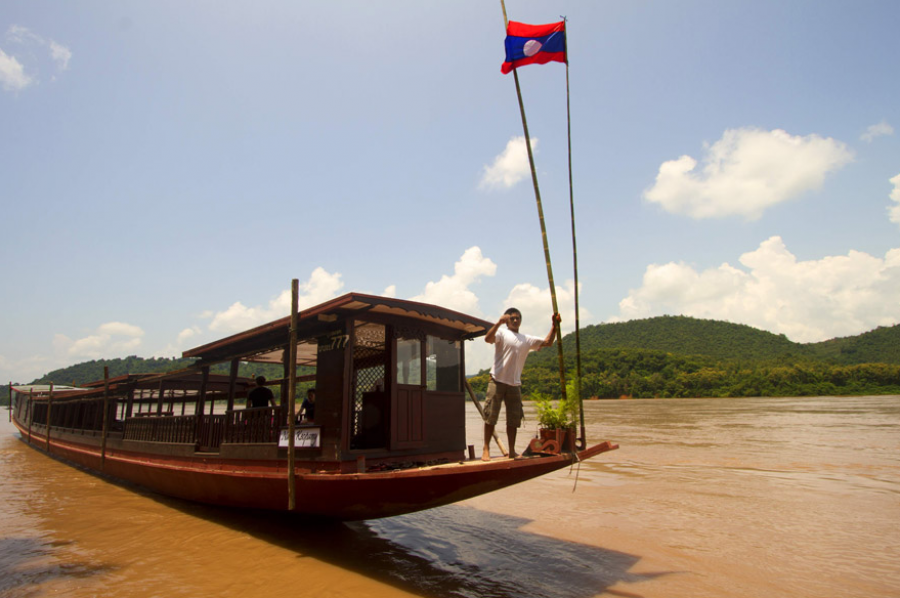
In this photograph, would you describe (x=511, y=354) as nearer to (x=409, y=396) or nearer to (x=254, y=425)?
(x=409, y=396)

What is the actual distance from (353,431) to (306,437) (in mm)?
741

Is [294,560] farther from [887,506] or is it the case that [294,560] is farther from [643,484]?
[887,506]

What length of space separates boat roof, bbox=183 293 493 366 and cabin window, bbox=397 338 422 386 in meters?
0.35

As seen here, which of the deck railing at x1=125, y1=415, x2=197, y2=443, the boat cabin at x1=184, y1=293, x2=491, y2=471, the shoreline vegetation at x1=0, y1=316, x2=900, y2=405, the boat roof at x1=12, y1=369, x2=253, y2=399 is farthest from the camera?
the shoreline vegetation at x1=0, y1=316, x2=900, y2=405

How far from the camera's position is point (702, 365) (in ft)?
183

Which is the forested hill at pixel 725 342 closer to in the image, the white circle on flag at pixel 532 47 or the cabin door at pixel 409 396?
the cabin door at pixel 409 396

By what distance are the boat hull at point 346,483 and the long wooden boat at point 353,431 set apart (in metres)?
0.02

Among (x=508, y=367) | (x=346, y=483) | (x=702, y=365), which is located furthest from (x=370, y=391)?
(x=702, y=365)

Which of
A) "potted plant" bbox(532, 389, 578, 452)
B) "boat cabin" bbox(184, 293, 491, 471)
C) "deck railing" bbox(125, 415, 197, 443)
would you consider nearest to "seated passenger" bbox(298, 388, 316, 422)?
"boat cabin" bbox(184, 293, 491, 471)

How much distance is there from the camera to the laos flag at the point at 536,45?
5.25 m

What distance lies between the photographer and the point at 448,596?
4867 millimetres

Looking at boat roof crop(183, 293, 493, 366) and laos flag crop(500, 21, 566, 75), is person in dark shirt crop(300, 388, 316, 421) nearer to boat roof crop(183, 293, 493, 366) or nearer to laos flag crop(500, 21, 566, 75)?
boat roof crop(183, 293, 493, 366)

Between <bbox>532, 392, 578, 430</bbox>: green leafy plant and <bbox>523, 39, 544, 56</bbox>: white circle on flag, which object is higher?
<bbox>523, 39, 544, 56</bbox>: white circle on flag

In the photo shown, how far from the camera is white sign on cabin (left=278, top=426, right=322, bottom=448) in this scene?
235 inches
